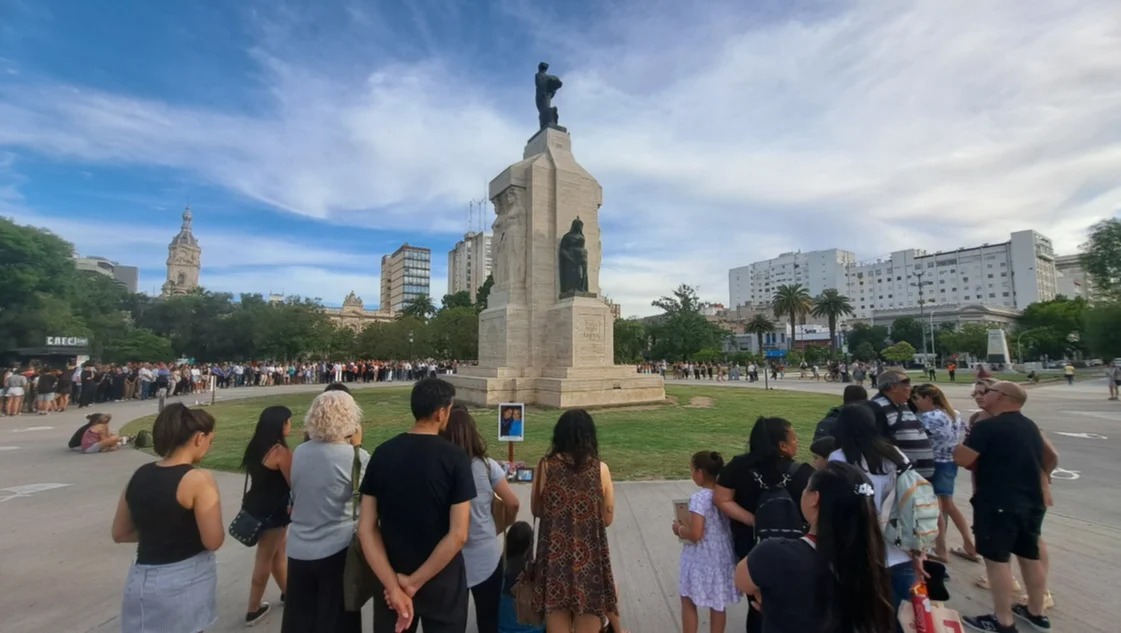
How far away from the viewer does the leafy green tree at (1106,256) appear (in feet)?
126

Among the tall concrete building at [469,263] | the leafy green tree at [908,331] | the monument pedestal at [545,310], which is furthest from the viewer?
the tall concrete building at [469,263]

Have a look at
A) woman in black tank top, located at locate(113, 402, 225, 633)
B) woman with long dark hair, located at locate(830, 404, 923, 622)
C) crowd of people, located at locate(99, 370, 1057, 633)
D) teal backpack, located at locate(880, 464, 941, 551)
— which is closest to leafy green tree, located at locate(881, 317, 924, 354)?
crowd of people, located at locate(99, 370, 1057, 633)

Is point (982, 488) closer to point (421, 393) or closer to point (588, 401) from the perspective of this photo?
point (421, 393)

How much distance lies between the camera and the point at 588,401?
48.8 feet

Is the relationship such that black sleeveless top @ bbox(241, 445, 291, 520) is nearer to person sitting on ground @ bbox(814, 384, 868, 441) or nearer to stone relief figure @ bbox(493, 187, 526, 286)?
person sitting on ground @ bbox(814, 384, 868, 441)

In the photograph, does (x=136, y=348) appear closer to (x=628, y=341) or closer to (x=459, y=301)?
(x=459, y=301)

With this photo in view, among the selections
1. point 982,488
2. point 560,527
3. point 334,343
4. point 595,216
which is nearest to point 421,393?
point 560,527

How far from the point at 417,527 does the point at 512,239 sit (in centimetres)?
1515

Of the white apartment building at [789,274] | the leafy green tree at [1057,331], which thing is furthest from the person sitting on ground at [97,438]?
the white apartment building at [789,274]

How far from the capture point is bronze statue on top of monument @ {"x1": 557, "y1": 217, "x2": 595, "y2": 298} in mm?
16078

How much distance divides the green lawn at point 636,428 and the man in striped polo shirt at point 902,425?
3715mm

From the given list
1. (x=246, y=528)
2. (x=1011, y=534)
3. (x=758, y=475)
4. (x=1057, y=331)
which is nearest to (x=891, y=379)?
(x=1011, y=534)

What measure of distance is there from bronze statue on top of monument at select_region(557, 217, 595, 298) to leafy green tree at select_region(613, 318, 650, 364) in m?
35.2

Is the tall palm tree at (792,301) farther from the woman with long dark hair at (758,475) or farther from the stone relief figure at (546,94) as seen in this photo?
the woman with long dark hair at (758,475)
